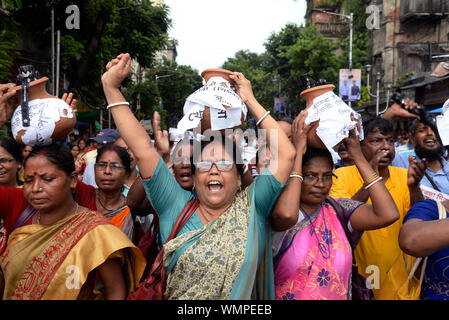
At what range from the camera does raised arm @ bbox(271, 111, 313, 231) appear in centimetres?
211

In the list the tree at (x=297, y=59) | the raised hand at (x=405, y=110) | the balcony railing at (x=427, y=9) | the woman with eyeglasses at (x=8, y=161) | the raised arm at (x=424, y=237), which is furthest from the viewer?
the tree at (x=297, y=59)

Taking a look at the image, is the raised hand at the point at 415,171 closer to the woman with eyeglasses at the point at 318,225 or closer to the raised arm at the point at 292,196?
the woman with eyeglasses at the point at 318,225

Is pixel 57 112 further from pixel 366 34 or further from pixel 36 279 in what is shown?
pixel 366 34

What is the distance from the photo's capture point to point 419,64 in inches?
856

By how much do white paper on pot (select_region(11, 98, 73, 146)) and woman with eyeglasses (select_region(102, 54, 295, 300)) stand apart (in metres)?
0.39

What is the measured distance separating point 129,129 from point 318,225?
3.92 feet

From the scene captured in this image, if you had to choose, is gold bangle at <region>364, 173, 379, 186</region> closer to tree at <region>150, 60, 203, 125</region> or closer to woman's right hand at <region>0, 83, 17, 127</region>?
woman's right hand at <region>0, 83, 17, 127</region>

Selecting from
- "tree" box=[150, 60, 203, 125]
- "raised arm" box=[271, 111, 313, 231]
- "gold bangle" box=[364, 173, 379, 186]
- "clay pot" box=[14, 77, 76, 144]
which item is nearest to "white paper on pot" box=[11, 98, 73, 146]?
"clay pot" box=[14, 77, 76, 144]

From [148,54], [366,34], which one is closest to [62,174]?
[148,54]

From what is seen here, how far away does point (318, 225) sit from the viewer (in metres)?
2.35

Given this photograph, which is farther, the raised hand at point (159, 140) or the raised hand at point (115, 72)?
the raised hand at point (159, 140)

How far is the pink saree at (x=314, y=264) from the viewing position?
218 cm

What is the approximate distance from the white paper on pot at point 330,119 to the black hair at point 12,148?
2.20 metres

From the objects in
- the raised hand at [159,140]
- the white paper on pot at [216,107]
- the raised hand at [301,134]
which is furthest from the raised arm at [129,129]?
the raised hand at [301,134]
